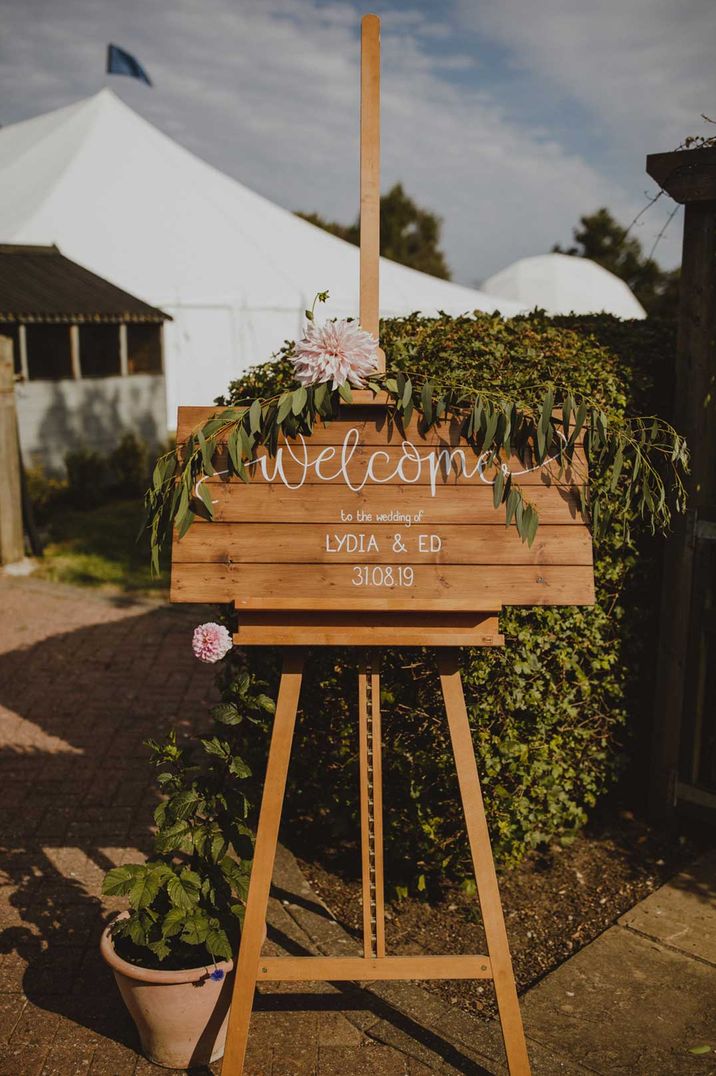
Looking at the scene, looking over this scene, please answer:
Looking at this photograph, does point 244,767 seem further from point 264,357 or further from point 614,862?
point 264,357

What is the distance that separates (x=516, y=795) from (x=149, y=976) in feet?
5.60

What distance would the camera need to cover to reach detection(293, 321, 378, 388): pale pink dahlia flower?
264 centimetres

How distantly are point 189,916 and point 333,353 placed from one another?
6.14ft

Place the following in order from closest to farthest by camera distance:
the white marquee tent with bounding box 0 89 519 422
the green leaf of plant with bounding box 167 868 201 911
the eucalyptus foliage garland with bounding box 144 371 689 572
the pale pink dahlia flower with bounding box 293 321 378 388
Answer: the pale pink dahlia flower with bounding box 293 321 378 388
the eucalyptus foliage garland with bounding box 144 371 689 572
the green leaf of plant with bounding box 167 868 201 911
the white marquee tent with bounding box 0 89 519 422

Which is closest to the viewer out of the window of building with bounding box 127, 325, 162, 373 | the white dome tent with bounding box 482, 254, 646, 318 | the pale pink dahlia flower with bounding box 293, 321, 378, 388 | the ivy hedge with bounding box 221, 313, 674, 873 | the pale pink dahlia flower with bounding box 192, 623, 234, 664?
the pale pink dahlia flower with bounding box 293, 321, 378, 388

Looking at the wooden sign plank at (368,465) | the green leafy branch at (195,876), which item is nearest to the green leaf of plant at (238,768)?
the green leafy branch at (195,876)

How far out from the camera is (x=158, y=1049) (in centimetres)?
302

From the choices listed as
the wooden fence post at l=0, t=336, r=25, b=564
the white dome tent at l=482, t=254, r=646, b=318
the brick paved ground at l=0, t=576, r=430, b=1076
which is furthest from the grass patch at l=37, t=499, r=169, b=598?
the white dome tent at l=482, t=254, r=646, b=318

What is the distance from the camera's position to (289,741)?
2.91 m

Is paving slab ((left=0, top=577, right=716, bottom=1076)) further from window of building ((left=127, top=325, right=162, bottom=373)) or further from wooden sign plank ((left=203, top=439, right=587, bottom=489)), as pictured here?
window of building ((left=127, top=325, right=162, bottom=373))

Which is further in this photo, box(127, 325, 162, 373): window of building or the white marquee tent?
the white marquee tent

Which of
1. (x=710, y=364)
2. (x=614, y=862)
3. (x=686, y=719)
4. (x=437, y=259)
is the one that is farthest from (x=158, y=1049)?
(x=437, y=259)

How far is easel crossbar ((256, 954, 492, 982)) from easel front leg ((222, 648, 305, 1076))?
7 cm

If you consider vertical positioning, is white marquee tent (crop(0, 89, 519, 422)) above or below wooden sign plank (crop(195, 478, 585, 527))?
above
